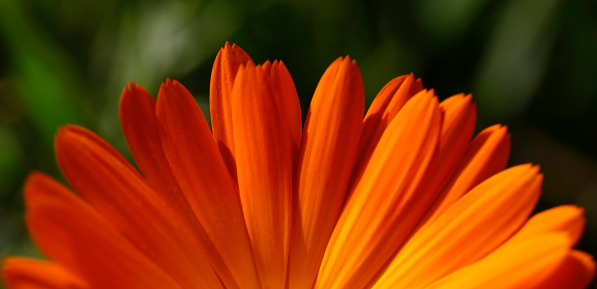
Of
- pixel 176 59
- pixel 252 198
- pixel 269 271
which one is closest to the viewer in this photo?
pixel 252 198

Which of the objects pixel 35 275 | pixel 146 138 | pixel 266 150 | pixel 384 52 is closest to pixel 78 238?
pixel 35 275

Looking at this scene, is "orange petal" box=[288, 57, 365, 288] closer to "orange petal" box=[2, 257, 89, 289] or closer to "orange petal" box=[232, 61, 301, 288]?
"orange petal" box=[232, 61, 301, 288]

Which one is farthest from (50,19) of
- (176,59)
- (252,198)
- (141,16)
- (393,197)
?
(393,197)

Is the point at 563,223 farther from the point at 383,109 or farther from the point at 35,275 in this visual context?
the point at 35,275

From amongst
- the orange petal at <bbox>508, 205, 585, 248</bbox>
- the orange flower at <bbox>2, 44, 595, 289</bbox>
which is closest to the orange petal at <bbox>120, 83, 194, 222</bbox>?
the orange flower at <bbox>2, 44, 595, 289</bbox>

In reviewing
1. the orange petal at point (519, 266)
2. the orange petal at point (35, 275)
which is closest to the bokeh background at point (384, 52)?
the orange petal at point (519, 266)

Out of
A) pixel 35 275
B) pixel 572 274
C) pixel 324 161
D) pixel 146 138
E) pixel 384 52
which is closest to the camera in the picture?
pixel 35 275

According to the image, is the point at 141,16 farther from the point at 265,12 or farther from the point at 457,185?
the point at 457,185
